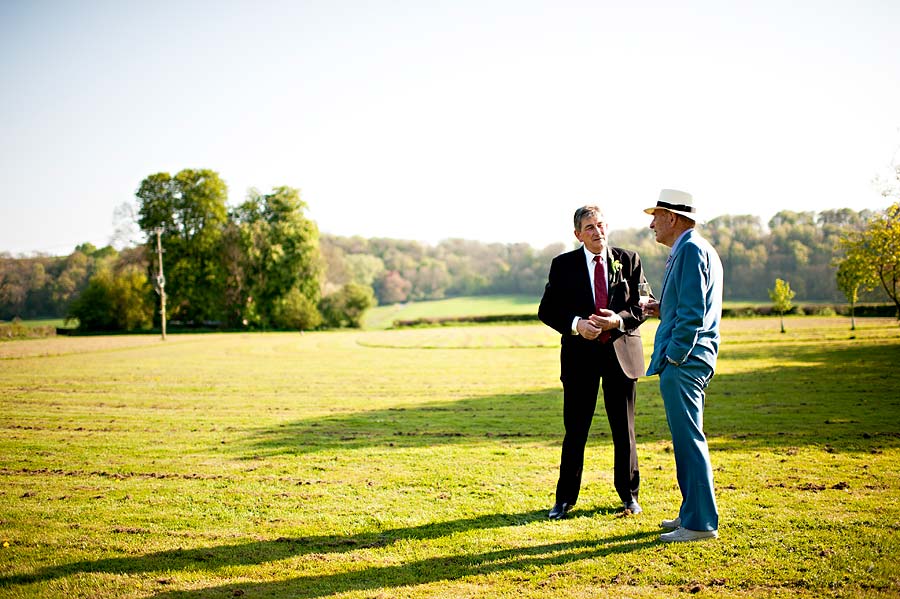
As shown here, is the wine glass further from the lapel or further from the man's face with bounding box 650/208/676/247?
the man's face with bounding box 650/208/676/247

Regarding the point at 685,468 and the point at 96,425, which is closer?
the point at 685,468

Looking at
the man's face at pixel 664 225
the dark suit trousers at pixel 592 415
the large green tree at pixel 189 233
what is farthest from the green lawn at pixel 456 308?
the man's face at pixel 664 225

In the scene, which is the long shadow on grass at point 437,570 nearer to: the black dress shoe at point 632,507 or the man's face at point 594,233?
the black dress shoe at point 632,507

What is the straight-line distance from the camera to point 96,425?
457 inches

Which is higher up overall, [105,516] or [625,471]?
[625,471]

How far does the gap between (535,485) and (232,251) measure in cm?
6579

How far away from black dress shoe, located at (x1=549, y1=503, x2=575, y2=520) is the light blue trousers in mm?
1153

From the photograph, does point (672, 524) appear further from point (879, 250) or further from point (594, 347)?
point (879, 250)

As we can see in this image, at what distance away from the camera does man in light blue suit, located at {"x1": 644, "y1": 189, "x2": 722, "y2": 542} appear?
5.19 meters

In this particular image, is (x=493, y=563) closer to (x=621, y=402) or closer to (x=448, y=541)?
(x=448, y=541)

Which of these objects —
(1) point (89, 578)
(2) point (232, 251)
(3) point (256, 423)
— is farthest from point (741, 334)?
(2) point (232, 251)

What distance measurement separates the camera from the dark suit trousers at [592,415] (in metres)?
6.09

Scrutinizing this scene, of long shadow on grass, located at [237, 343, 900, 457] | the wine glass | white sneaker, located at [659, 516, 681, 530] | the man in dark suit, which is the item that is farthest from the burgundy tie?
long shadow on grass, located at [237, 343, 900, 457]

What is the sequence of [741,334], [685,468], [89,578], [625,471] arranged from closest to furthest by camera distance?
[89,578], [685,468], [625,471], [741,334]
